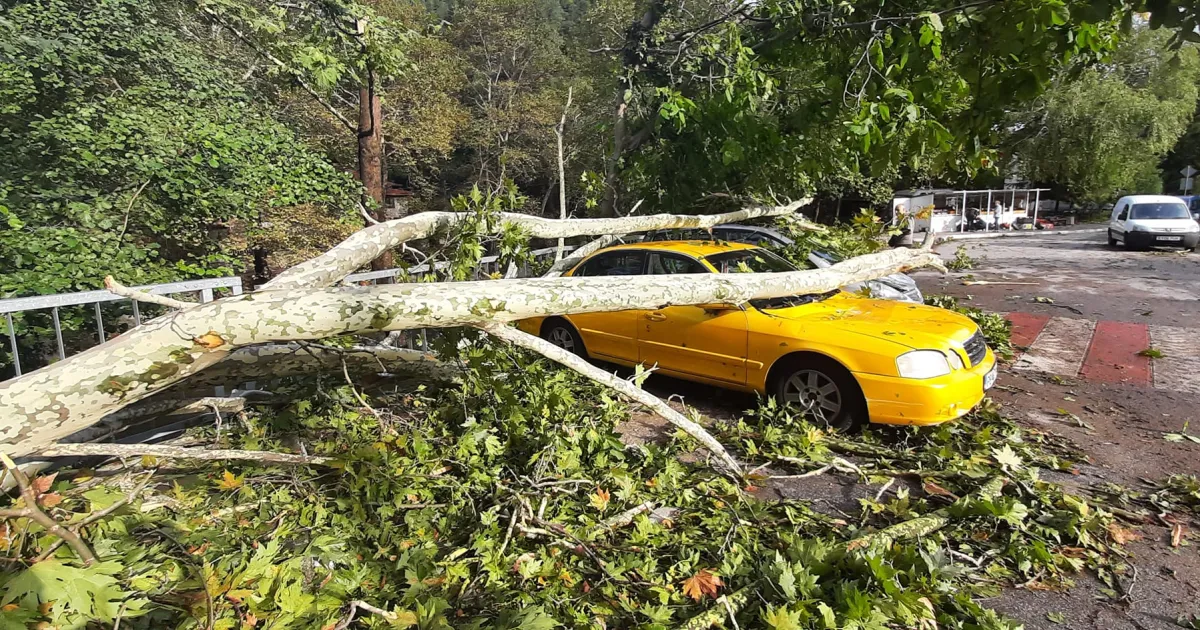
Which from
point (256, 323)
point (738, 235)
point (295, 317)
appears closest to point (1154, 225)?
point (738, 235)

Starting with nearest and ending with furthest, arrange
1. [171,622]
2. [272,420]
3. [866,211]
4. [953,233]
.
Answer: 1. [171,622]
2. [272,420]
3. [866,211]
4. [953,233]

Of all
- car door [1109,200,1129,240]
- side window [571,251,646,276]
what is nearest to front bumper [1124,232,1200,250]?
car door [1109,200,1129,240]

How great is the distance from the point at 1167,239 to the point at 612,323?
19.2 meters

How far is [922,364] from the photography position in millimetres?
4336

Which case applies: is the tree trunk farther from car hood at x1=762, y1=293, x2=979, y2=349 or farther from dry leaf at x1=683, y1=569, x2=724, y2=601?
dry leaf at x1=683, y1=569, x2=724, y2=601

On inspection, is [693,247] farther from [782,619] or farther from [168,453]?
[168,453]

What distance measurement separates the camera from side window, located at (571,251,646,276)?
6109 millimetres

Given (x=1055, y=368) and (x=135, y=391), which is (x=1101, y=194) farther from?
(x=135, y=391)

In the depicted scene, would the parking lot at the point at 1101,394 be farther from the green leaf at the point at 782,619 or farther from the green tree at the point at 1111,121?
the green tree at the point at 1111,121

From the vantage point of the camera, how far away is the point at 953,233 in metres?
25.9

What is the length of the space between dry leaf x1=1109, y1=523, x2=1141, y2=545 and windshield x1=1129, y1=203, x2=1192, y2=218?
19.6 metres

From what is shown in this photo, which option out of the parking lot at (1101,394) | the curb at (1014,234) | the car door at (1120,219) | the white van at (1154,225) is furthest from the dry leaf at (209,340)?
the curb at (1014,234)

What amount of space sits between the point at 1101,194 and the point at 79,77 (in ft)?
128

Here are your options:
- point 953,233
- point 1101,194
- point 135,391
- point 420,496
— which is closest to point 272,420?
point 420,496
